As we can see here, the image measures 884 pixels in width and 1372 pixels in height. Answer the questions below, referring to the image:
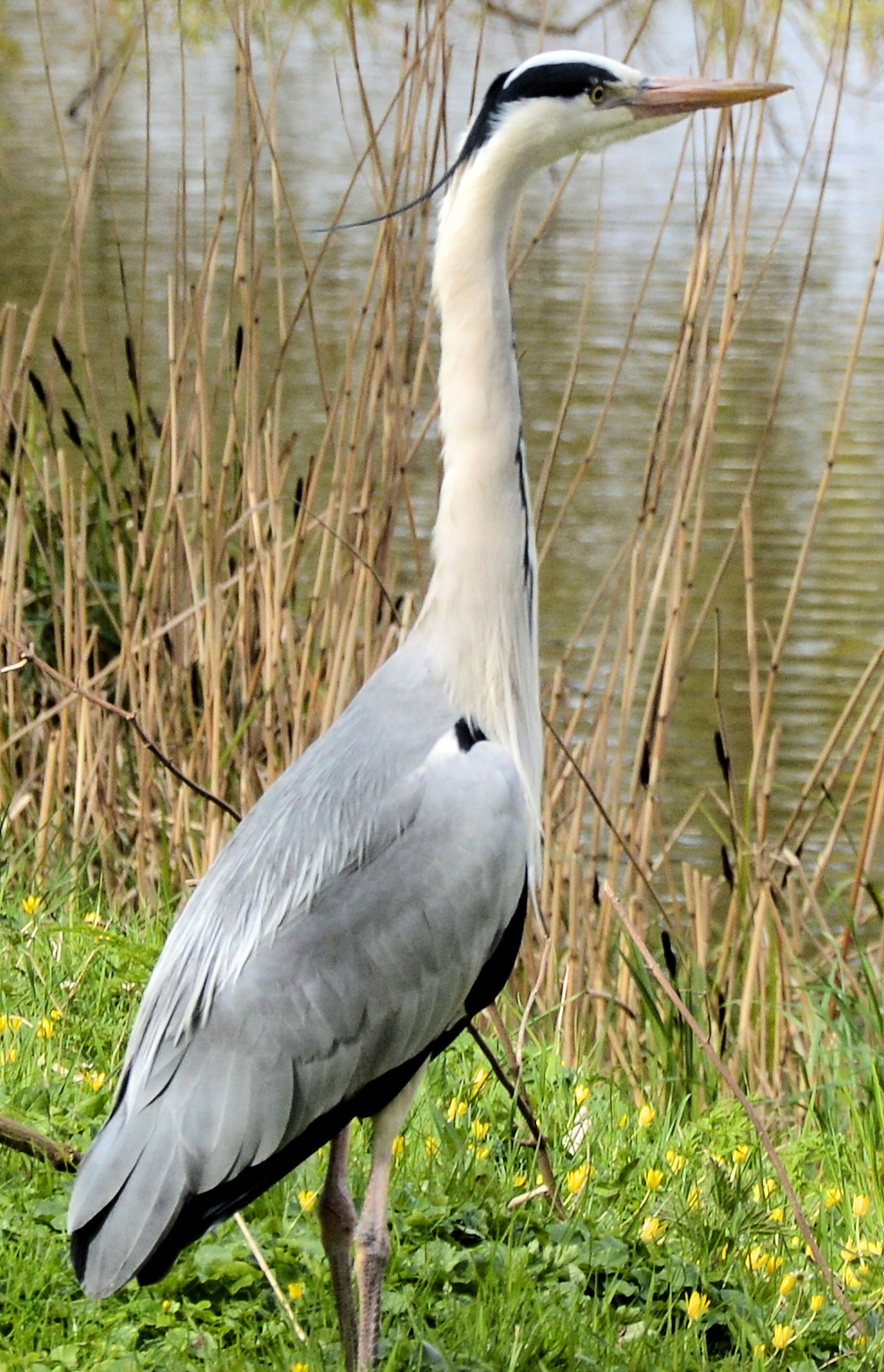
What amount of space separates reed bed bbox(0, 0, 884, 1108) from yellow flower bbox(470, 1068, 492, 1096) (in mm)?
245

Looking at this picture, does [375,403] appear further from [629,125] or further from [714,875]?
[714,875]

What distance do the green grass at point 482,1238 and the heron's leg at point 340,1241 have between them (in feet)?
0.16

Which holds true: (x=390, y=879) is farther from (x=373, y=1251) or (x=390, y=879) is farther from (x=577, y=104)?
(x=577, y=104)

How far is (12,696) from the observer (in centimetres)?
459

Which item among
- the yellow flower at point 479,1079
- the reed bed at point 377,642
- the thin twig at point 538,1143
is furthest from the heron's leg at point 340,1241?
the reed bed at point 377,642

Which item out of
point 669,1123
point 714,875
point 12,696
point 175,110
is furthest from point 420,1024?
point 175,110

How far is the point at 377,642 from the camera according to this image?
415cm

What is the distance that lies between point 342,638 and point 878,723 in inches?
47.1

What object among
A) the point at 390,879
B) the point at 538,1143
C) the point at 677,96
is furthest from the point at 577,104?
the point at 538,1143

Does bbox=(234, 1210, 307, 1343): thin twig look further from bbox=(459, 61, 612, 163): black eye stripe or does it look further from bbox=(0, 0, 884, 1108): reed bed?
bbox=(459, 61, 612, 163): black eye stripe

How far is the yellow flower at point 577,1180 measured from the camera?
2.87 meters

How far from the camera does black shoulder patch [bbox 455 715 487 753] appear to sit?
Result: 8.90 feet

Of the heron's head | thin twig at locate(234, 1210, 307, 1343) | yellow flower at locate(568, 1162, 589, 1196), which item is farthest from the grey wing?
the heron's head

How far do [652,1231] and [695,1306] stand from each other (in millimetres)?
191
